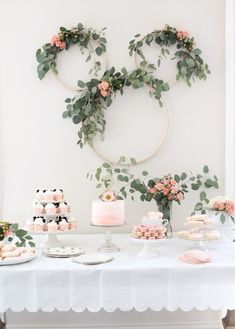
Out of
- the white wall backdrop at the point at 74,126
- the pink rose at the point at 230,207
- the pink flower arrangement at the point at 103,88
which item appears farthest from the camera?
the white wall backdrop at the point at 74,126

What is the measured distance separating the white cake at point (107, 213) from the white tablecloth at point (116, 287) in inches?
11.6

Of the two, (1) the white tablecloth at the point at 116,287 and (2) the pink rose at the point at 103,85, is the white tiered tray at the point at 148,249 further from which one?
(2) the pink rose at the point at 103,85

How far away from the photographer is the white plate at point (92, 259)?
2.10m

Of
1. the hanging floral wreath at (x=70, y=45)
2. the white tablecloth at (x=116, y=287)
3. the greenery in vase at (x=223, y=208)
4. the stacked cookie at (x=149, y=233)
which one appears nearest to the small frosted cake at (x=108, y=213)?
the stacked cookie at (x=149, y=233)

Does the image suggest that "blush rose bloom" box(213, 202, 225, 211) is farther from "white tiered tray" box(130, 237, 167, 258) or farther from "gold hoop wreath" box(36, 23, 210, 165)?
"gold hoop wreath" box(36, 23, 210, 165)

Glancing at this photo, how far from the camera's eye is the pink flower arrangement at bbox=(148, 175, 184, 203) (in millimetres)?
2609

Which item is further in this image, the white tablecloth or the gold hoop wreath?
the gold hoop wreath

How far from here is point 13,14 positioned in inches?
111

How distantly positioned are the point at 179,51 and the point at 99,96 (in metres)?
0.55

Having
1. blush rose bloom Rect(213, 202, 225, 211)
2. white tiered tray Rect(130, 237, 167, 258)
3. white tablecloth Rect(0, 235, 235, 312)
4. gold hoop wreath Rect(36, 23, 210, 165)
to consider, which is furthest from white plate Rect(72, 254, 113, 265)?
gold hoop wreath Rect(36, 23, 210, 165)

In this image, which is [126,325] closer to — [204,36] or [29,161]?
[29,161]

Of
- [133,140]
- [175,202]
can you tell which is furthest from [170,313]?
[133,140]

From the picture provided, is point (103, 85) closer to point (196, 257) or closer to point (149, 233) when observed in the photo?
point (149, 233)

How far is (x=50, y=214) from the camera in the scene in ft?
7.80
